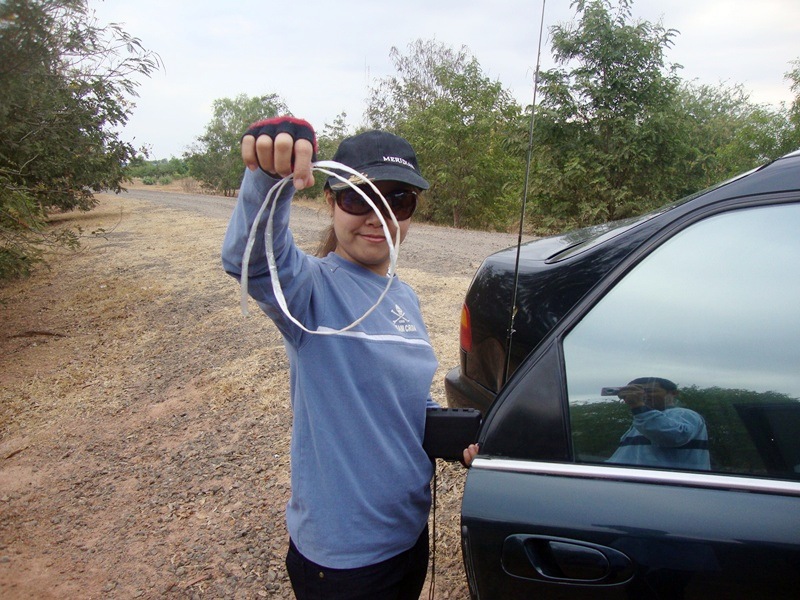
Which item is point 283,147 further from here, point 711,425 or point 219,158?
point 219,158

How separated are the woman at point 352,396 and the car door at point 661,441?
0.19 m

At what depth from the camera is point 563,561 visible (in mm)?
1217

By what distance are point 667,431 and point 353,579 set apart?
2.53ft

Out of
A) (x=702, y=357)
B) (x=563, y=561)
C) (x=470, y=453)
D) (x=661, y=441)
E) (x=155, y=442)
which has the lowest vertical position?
(x=155, y=442)

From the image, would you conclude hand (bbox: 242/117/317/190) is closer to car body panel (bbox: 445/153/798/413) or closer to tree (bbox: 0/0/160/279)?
car body panel (bbox: 445/153/798/413)

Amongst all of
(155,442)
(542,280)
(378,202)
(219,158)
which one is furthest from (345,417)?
(219,158)

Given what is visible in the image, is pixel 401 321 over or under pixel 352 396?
over

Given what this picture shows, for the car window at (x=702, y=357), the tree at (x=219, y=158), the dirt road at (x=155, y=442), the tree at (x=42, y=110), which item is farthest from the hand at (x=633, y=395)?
the tree at (x=219, y=158)

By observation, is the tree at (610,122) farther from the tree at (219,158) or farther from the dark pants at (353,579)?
the tree at (219,158)

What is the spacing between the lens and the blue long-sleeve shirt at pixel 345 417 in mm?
1302

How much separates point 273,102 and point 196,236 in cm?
1990

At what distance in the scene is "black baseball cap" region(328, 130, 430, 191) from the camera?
1.37 m

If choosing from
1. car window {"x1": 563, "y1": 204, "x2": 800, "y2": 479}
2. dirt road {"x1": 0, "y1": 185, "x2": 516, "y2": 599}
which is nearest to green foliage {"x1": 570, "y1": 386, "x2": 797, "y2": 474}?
car window {"x1": 563, "y1": 204, "x2": 800, "y2": 479}

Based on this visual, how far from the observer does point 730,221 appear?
139cm
